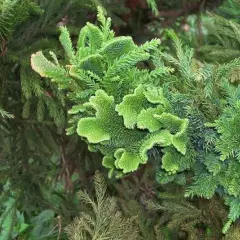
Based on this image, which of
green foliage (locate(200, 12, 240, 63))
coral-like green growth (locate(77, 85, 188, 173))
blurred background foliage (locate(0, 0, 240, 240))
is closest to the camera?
coral-like green growth (locate(77, 85, 188, 173))

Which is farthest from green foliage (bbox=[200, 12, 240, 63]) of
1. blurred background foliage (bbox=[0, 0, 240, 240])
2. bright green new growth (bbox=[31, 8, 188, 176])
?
bright green new growth (bbox=[31, 8, 188, 176])

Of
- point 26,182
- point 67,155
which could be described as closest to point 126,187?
point 67,155

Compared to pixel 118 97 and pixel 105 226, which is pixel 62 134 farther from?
pixel 118 97

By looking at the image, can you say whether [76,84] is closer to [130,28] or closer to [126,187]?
[126,187]

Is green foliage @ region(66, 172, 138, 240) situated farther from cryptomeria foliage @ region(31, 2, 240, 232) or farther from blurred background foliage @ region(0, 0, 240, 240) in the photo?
cryptomeria foliage @ region(31, 2, 240, 232)

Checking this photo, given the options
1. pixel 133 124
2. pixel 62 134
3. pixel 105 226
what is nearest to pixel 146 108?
pixel 133 124

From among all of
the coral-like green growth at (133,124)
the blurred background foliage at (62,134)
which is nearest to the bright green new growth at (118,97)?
the coral-like green growth at (133,124)

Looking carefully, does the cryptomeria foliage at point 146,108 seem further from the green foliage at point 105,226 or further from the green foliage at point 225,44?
the green foliage at point 225,44
